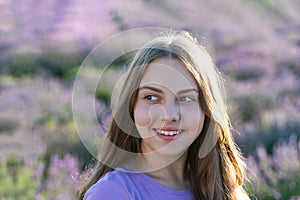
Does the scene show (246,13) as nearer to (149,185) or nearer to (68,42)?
(68,42)

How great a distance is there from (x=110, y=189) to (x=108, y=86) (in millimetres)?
3853

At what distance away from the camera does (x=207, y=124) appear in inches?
83.2

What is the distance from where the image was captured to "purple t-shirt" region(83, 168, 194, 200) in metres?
1.83

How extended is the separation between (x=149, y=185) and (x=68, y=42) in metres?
5.21

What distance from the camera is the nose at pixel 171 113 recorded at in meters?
1.89

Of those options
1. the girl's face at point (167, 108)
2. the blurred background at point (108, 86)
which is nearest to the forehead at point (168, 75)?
the girl's face at point (167, 108)

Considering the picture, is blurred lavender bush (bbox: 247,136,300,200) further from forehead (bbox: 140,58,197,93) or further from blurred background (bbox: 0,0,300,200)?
forehead (bbox: 140,58,197,93)

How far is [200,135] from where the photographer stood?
2131 millimetres

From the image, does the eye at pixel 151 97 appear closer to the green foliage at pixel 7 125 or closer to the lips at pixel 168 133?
the lips at pixel 168 133

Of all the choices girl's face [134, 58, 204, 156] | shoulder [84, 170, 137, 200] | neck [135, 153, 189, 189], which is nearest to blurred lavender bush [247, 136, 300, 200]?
neck [135, 153, 189, 189]

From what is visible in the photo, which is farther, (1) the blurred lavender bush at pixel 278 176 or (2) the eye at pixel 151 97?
(1) the blurred lavender bush at pixel 278 176

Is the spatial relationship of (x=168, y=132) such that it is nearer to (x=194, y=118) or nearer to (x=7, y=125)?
(x=194, y=118)

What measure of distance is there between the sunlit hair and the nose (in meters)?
0.10

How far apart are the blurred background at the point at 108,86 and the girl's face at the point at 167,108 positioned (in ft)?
3.67
